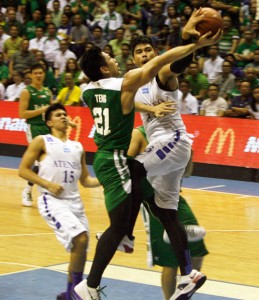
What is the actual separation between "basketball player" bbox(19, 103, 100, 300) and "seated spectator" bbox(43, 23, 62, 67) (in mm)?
11451

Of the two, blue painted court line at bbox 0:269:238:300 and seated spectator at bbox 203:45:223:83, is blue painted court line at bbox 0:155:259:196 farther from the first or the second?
blue painted court line at bbox 0:269:238:300

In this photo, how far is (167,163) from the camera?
264 inches

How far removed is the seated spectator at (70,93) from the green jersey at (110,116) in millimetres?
9230

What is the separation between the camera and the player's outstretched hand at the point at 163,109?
646cm

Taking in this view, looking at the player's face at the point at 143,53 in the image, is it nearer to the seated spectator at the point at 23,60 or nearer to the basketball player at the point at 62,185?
the basketball player at the point at 62,185

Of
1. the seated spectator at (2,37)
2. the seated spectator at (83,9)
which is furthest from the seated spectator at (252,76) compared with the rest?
the seated spectator at (2,37)

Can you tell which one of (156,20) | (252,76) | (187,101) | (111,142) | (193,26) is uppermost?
(193,26)

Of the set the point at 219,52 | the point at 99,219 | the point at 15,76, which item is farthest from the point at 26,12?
the point at 99,219

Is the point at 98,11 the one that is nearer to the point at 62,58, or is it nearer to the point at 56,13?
the point at 56,13

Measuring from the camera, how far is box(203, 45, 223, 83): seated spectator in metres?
16.1

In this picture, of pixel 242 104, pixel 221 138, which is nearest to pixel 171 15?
pixel 242 104

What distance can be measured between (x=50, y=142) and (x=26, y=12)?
46.3ft

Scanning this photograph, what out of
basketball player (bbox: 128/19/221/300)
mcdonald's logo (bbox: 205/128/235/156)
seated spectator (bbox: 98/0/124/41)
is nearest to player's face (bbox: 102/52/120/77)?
basketball player (bbox: 128/19/221/300)

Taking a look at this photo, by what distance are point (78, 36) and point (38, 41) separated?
909 millimetres
